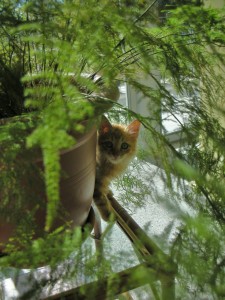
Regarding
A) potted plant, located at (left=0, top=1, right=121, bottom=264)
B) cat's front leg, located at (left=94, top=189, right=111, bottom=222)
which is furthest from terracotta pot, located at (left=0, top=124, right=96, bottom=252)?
cat's front leg, located at (left=94, top=189, right=111, bottom=222)

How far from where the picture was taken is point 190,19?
1.47 feet

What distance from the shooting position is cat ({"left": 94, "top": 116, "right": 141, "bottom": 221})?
65cm

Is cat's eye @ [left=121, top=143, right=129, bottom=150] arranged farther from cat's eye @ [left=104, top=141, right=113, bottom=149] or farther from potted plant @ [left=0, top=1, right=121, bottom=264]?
potted plant @ [left=0, top=1, right=121, bottom=264]

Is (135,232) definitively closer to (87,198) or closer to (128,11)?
(87,198)

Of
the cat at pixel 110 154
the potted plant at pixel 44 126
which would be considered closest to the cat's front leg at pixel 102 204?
the cat at pixel 110 154

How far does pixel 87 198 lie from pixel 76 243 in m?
0.20

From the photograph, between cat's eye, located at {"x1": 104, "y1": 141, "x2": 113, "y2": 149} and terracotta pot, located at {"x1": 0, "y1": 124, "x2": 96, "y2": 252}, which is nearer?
terracotta pot, located at {"x1": 0, "y1": 124, "x2": 96, "y2": 252}

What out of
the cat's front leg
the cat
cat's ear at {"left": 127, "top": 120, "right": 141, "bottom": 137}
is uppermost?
cat's ear at {"left": 127, "top": 120, "right": 141, "bottom": 137}

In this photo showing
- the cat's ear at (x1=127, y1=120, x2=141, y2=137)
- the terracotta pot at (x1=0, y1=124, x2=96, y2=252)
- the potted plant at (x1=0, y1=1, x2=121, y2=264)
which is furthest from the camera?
the cat's ear at (x1=127, y1=120, x2=141, y2=137)

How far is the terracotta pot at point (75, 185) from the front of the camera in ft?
1.48

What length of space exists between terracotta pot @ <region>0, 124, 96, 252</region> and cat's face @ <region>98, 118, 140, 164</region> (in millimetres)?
179

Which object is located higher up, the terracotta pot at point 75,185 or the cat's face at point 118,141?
the cat's face at point 118,141

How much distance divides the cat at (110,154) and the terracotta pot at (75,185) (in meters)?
0.12

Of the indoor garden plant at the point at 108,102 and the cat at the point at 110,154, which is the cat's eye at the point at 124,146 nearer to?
the cat at the point at 110,154
